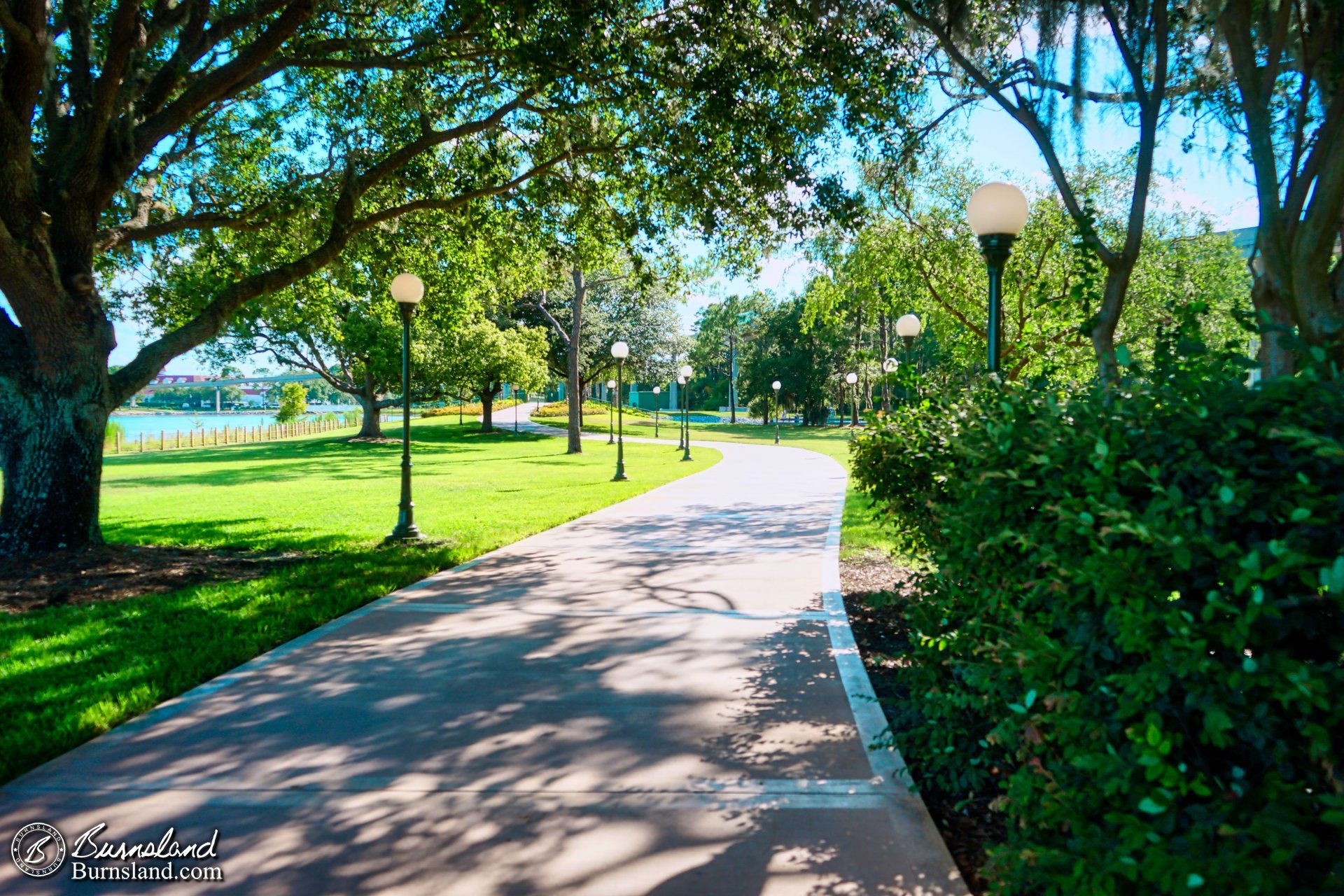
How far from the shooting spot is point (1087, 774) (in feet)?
7.00

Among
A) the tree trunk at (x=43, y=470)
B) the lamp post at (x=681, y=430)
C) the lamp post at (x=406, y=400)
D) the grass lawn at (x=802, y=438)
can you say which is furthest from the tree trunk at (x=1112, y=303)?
the lamp post at (x=681, y=430)

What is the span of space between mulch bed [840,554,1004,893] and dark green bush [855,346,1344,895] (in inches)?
21.5

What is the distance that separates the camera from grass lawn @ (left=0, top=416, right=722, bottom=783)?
4.77m

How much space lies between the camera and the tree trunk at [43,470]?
823 centimetres

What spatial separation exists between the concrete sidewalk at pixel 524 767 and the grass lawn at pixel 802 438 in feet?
5.80

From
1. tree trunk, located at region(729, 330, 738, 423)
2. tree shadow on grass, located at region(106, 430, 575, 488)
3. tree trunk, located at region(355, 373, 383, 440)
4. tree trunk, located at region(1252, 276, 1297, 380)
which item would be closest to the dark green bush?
tree trunk, located at region(1252, 276, 1297, 380)

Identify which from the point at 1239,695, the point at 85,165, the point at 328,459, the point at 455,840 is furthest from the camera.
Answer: the point at 328,459

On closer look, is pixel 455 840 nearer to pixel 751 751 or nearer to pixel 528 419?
pixel 751 751

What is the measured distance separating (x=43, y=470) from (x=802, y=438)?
138 feet

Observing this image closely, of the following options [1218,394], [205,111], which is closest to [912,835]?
[1218,394]

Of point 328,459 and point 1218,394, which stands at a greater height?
point 1218,394

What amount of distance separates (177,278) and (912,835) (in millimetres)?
16528

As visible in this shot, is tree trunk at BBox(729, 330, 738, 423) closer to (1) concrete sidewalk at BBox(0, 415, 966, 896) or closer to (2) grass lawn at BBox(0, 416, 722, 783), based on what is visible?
(2) grass lawn at BBox(0, 416, 722, 783)

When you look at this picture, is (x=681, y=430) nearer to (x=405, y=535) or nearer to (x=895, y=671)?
(x=405, y=535)
